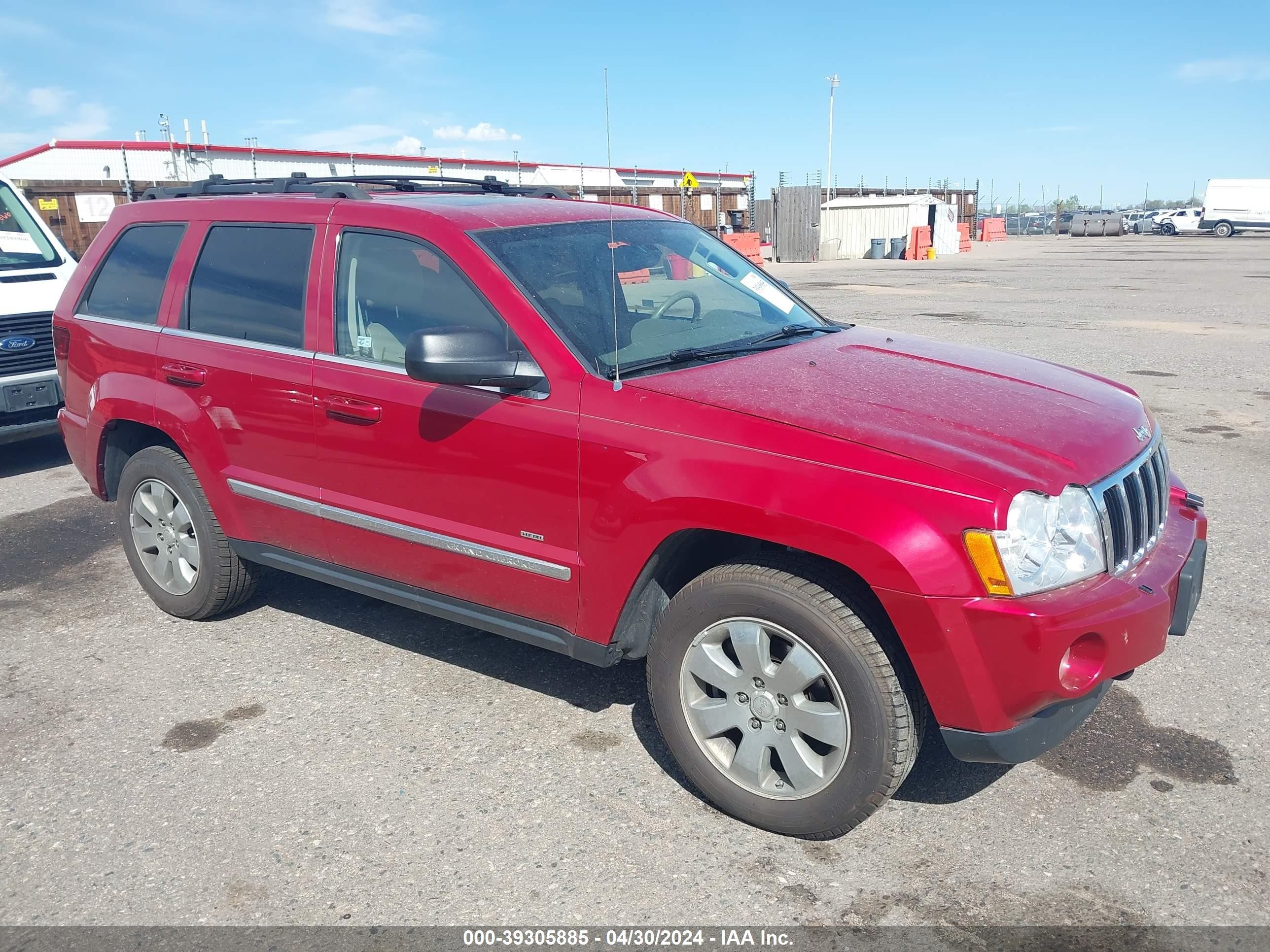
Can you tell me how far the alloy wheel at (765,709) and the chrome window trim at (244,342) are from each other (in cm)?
197

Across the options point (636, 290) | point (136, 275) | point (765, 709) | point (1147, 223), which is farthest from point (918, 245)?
point (765, 709)

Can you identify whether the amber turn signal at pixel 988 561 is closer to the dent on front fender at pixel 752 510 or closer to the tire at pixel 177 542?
the dent on front fender at pixel 752 510

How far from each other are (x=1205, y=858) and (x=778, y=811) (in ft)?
3.93

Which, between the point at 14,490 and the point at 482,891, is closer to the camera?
the point at 482,891

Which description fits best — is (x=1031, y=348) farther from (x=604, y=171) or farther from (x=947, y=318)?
(x=604, y=171)

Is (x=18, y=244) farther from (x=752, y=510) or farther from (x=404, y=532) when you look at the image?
(x=752, y=510)

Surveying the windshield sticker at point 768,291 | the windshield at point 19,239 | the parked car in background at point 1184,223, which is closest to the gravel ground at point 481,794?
the windshield sticker at point 768,291

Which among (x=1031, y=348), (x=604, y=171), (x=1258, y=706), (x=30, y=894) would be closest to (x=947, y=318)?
(x=1031, y=348)

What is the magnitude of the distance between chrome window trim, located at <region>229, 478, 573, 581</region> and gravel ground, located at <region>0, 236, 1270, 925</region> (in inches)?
26.2

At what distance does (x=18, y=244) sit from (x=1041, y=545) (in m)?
8.42

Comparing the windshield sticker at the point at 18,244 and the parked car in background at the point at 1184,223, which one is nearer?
the windshield sticker at the point at 18,244

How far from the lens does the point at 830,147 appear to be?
62156 millimetres

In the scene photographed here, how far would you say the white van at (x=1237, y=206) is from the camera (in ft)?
162

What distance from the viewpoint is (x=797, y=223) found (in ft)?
124
